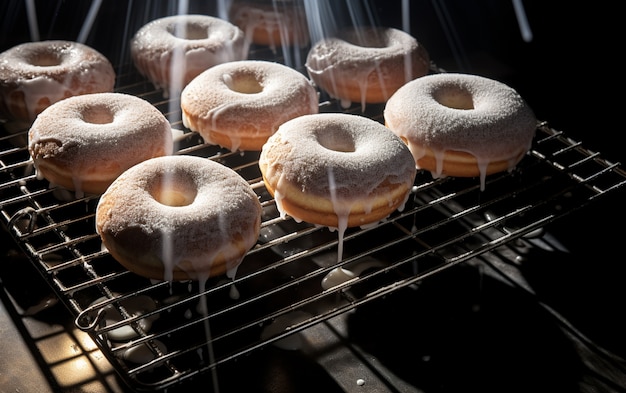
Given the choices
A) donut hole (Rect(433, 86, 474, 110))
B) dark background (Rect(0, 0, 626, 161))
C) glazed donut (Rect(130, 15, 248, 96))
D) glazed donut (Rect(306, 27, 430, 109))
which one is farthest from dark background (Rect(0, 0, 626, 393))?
donut hole (Rect(433, 86, 474, 110))

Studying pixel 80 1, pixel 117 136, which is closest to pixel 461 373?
pixel 117 136

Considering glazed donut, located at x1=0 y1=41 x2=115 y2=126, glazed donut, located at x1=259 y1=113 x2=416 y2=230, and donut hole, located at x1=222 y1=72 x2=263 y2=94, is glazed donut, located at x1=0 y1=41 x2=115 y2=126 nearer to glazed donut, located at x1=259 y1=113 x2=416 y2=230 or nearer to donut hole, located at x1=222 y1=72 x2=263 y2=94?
donut hole, located at x1=222 y1=72 x2=263 y2=94

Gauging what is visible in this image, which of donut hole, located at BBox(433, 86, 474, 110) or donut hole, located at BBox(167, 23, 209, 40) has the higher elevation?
donut hole, located at BBox(167, 23, 209, 40)

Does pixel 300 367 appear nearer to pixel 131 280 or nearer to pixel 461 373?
pixel 461 373

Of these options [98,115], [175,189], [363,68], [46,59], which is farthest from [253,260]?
[46,59]

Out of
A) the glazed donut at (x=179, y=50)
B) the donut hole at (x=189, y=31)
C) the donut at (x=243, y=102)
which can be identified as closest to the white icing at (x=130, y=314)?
the donut at (x=243, y=102)

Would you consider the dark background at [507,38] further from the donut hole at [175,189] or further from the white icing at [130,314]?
the white icing at [130,314]
